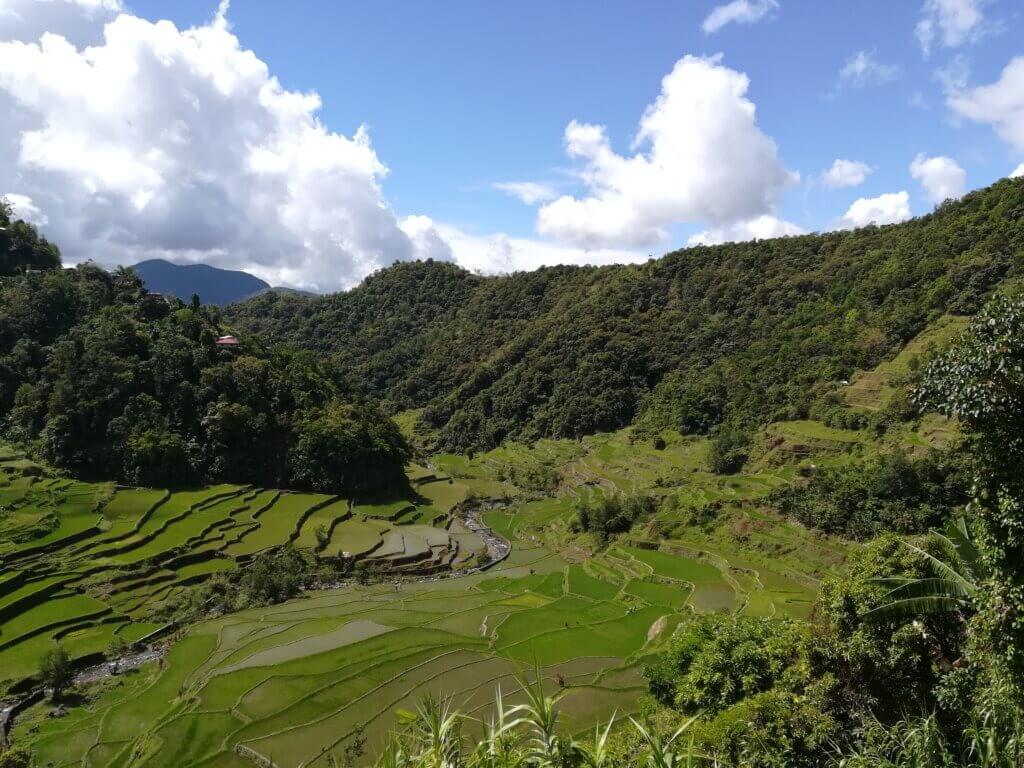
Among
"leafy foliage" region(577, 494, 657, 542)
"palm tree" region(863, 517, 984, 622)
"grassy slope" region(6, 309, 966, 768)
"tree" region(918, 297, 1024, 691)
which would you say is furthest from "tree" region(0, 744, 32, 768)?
"leafy foliage" region(577, 494, 657, 542)

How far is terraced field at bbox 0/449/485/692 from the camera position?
Result: 836 inches

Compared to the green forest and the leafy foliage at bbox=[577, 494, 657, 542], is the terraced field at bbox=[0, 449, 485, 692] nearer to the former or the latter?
the green forest

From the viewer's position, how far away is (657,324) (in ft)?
230

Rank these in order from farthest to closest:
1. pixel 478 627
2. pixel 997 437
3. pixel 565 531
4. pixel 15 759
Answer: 1. pixel 565 531
2. pixel 478 627
3. pixel 15 759
4. pixel 997 437

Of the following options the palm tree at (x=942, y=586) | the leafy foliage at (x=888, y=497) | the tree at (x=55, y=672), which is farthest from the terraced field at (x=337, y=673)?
the leafy foliage at (x=888, y=497)

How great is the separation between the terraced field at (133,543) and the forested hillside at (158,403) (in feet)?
8.65

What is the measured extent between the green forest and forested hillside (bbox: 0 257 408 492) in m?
0.24

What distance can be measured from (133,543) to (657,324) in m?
58.3

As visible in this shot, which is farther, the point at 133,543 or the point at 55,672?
the point at 133,543

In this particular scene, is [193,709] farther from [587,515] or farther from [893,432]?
[893,432]

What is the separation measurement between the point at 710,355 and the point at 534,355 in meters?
22.7

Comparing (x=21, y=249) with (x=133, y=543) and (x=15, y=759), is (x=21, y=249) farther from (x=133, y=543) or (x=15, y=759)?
(x=15, y=759)

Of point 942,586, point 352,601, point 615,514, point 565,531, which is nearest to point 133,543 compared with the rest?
point 352,601

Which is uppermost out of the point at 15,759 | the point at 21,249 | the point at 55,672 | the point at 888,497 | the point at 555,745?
the point at 21,249
